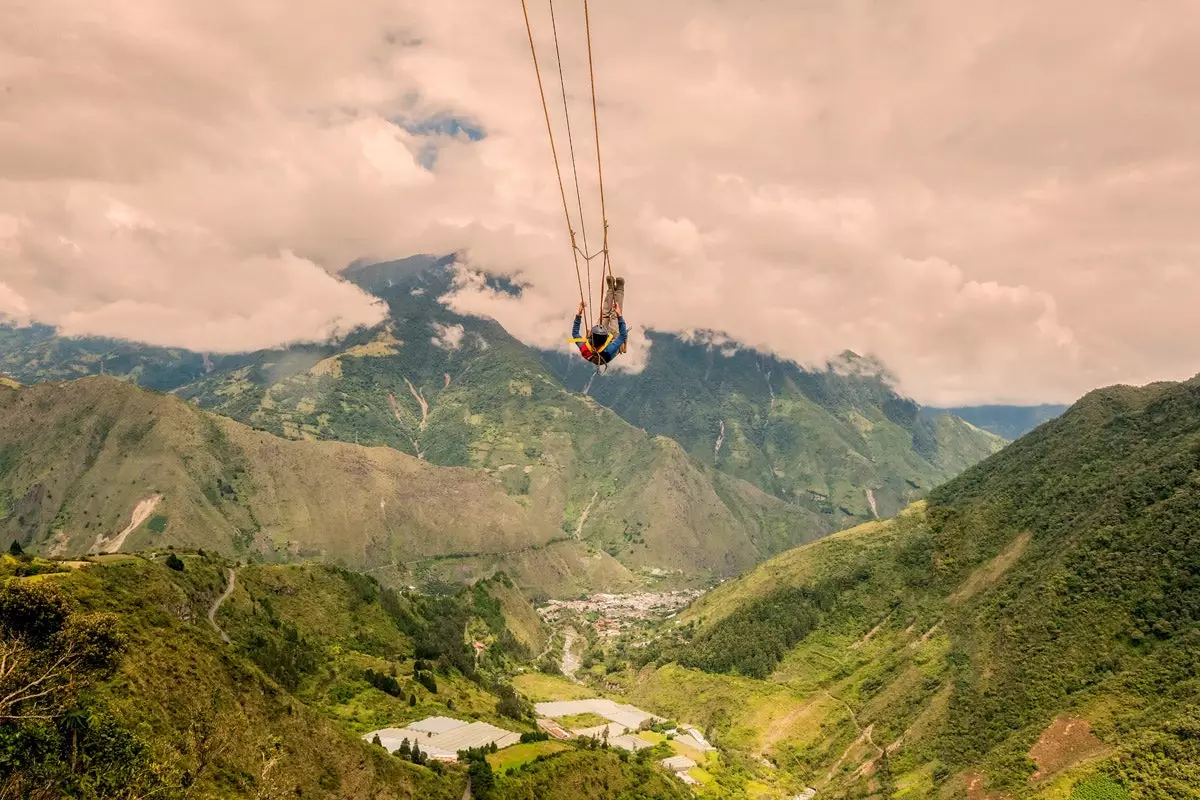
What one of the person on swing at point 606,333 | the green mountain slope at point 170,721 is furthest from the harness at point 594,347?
the green mountain slope at point 170,721

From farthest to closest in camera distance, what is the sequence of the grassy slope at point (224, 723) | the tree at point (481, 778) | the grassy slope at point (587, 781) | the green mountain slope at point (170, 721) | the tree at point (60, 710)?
the grassy slope at point (587, 781) → the tree at point (481, 778) → the grassy slope at point (224, 723) → the green mountain slope at point (170, 721) → the tree at point (60, 710)

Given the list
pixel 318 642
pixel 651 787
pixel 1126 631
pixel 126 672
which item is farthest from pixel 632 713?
pixel 126 672

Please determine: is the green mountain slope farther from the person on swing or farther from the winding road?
the person on swing

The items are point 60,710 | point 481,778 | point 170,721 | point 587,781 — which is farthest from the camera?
point 587,781

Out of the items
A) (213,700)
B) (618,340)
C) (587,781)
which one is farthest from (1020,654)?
(213,700)

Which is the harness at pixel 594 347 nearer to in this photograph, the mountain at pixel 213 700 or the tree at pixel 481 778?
the mountain at pixel 213 700

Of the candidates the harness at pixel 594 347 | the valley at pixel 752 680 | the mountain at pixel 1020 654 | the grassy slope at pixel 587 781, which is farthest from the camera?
the mountain at pixel 1020 654

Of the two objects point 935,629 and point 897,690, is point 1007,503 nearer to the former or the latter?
point 935,629

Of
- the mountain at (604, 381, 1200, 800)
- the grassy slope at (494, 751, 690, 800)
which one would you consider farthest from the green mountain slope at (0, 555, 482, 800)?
the mountain at (604, 381, 1200, 800)

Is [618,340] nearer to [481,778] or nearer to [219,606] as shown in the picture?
[481,778]
